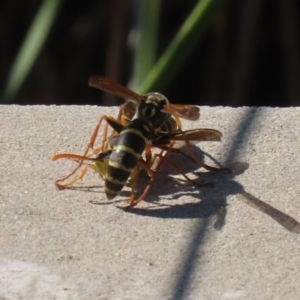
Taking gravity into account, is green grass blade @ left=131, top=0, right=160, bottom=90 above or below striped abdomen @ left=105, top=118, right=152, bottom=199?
above

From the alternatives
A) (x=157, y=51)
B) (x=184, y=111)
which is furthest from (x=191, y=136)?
(x=157, y=51)

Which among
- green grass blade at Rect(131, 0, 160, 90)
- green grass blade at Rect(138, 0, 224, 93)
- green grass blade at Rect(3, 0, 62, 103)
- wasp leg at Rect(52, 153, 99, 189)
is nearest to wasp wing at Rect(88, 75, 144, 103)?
wasp leg at Rect(52, 153, 99, 189)

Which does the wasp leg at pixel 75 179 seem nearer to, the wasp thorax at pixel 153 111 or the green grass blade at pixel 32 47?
the wasp thorax at pixel 153 111

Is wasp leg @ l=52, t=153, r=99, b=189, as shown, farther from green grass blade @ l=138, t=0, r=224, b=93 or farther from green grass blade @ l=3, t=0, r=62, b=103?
green grass blade @ l=3, t=0, r=62, b=103

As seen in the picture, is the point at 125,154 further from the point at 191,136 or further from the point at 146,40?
the point at 146,40

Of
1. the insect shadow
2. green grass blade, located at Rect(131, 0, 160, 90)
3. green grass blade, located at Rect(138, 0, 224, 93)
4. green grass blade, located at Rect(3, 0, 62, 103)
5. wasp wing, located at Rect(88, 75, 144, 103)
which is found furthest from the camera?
green grass blade, located at Rect(3, 0, 62, 103)

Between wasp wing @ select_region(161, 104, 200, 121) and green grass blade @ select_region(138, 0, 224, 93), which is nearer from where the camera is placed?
wasp wing @ select_region(161, 104, 200, 121)

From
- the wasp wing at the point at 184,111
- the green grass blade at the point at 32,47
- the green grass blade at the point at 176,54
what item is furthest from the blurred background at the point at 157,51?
the wasp wing at the point at 184,111

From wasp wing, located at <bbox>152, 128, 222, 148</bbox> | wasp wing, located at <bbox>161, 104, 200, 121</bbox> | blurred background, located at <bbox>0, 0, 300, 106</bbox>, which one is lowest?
wasp wing, located at <bbox>152, 128, 222, 148</bbox>
